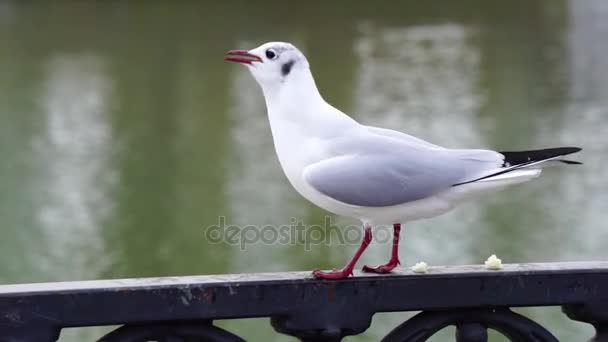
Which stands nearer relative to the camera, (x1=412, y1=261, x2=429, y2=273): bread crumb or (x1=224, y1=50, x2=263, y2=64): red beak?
(x1=412, y1=261, x2=429, y2=273): bread crumb

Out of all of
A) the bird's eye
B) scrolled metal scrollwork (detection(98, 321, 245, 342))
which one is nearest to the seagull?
the bird's eye

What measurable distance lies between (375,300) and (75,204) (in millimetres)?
7947

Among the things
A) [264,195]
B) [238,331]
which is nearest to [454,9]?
[264,195]

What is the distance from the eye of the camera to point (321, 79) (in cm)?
1552

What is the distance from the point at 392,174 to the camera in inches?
80.0

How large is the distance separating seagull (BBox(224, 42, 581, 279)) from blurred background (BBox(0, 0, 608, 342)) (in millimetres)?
4235

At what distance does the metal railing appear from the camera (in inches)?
64.1

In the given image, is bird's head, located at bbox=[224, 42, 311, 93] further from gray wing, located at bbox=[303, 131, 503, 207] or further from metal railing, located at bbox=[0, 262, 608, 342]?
metal railing, located at bbox=[0, 262, 608, 342]

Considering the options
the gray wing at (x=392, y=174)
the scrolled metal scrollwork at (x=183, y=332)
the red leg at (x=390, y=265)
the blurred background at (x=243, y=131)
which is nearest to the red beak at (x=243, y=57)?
the gray wing at (x=392, y=174)

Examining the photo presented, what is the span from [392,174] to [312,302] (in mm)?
385

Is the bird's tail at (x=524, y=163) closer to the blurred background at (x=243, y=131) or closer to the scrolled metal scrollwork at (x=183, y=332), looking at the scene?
the scrolled metal scrollwork at (x=183, y=332)

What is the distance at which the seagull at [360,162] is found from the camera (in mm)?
2021

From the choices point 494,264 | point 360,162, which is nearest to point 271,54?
point 360,162

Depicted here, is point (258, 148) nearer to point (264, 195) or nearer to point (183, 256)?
point (264, 195)
